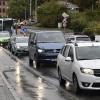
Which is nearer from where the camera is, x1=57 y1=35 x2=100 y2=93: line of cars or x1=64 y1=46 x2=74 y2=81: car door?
x1=57 y1=35 x2=100 y2=93: line of cars

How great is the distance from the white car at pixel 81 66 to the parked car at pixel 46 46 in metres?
8.95

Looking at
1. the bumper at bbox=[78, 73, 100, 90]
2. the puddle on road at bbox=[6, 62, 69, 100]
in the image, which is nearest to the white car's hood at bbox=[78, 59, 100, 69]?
the bumper at bbox=[78, 73, 100, 90]

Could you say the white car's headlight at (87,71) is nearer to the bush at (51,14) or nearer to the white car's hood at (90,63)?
the white car's hood at (90,63)

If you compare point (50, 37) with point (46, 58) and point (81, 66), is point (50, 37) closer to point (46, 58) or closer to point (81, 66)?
point (46, 58)

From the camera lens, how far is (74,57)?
1523 cm

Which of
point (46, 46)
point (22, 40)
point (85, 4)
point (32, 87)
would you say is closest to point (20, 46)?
point (22, 40)

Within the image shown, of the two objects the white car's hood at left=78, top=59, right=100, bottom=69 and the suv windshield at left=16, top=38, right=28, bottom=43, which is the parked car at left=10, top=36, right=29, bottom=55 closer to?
the suv windshield at left=16, top=38, right=28, bottom=43

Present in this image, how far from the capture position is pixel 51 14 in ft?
296

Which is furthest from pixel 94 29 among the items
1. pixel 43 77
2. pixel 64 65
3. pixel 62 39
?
pixel 64 65

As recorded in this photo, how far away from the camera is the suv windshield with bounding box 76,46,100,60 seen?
1516 centimetres

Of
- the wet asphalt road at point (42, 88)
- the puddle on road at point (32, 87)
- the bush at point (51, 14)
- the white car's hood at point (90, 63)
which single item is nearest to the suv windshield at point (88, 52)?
the white car's hood at point (90, 63)

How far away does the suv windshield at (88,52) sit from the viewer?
15.2 meters

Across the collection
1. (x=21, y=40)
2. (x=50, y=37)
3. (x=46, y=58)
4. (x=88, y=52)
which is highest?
(x=88, y=52)

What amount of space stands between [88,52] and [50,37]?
11945 millimetres
